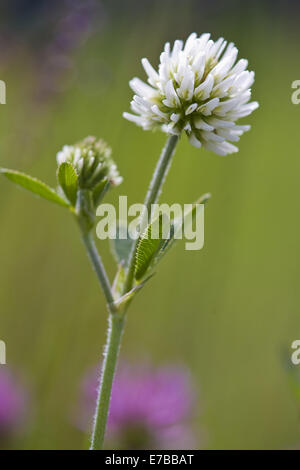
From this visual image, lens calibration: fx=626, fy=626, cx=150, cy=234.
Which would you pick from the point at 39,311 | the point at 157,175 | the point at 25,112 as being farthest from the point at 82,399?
the point at 157,175

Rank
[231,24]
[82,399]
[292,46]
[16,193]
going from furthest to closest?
[292,46]
[231,24]
[16,193]
[82,399]

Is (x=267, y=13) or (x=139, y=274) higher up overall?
(x=267, y=13)

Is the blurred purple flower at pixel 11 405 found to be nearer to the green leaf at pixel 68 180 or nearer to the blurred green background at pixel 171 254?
the blurred green background at pixel 171 254

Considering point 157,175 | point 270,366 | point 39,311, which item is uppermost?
point 157,175

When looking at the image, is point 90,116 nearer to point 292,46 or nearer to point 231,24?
point 231,24
